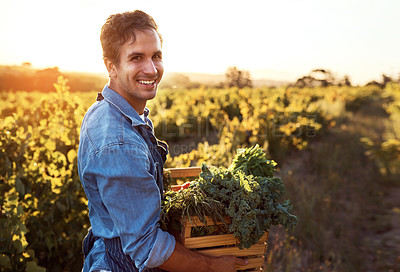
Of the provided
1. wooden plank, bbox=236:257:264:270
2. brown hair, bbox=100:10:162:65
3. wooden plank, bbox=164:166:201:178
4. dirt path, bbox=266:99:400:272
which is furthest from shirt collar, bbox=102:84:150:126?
dirt path, bbox=266:99:400:272

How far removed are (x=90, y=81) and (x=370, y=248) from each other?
39935mm

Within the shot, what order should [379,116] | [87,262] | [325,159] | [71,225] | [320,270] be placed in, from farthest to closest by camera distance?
[379,116]
[325,159]
[320,270]
[71,225]
[87,262]

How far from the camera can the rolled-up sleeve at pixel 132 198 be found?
1.40 metres

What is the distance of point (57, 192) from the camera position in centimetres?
289

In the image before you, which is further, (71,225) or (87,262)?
(71,225)

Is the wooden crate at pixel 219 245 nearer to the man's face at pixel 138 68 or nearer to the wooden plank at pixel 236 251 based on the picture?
the wooden plank at pixel 236 251

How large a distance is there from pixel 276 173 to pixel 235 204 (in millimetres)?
4057

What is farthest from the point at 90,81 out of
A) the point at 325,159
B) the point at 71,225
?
the point at 71,225

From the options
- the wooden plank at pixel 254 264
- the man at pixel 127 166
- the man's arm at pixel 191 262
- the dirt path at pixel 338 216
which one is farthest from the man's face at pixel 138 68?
the dirt path at pixel 338 216

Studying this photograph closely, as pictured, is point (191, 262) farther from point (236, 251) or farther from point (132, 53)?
point (132, 53)

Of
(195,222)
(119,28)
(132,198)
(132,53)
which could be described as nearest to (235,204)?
(195,222)

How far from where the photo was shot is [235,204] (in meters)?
1.57

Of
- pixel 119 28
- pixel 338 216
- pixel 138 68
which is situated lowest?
pixel 338 216

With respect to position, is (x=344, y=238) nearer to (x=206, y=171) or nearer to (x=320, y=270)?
(x=320, y=270)
